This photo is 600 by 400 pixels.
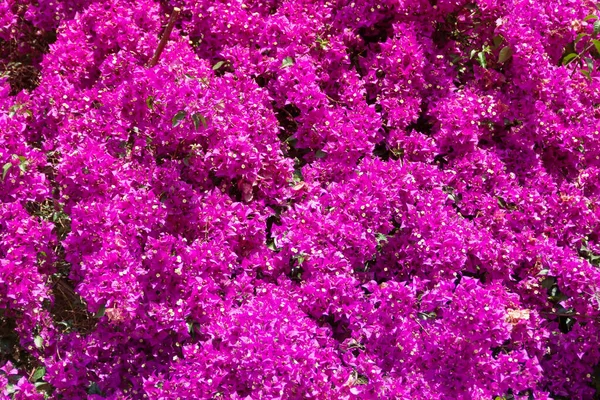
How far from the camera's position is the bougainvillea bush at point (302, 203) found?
255 centimetres

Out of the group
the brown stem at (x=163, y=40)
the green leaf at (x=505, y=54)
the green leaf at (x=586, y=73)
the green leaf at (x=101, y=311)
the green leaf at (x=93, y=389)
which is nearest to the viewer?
the green leaf at (x=101, y=311)

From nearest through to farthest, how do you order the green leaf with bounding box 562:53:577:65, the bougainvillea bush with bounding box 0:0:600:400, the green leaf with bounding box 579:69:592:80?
the bougainvillea bush with bounding box 0:0:600:400
the green leaf with bounding box 579:69:592:80
the green leaf with bounding box 562:53:577:65

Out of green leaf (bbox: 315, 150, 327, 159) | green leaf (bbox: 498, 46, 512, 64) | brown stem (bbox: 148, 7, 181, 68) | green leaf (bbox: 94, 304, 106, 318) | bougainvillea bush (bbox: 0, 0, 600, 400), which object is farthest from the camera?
green leaf (bbox: 498, 46, 512, 64)

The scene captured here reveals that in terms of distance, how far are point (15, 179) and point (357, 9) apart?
154cm

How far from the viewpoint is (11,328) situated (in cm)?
291

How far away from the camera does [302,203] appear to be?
9.25ft

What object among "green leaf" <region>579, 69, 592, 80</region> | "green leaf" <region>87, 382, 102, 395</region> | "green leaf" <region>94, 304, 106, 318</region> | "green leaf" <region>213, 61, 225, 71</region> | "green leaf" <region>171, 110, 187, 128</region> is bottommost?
"green leaf" <region>87, 382, 102, 395</region>

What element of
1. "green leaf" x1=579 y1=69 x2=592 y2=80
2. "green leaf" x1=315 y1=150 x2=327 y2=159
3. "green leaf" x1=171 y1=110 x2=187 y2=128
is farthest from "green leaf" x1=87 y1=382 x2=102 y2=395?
"green leaf" x1=579 y1=69 x2=592 y2=80

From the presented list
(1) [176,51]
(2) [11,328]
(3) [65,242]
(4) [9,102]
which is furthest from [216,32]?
(2) [11,328]

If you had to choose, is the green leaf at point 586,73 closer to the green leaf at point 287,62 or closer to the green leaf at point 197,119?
the green leaf at point 287,62

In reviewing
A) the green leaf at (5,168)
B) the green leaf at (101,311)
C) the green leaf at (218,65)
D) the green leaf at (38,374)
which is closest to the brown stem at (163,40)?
the green leaf at (218,65)

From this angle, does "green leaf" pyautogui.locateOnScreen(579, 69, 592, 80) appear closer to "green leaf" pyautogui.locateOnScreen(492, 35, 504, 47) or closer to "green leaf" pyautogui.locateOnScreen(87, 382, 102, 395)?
"green leaf" pyautogui.locateOnScreen(492, 35, 504, 47)

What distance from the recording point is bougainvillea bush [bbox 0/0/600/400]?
2.55m

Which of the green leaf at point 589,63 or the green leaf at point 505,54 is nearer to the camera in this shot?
the green leaf at point 505,54
